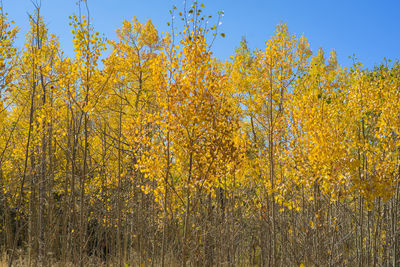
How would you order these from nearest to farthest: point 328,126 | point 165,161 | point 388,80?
point 165,161 → point 328,126 → point 388,80

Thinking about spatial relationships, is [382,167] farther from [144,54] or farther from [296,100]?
[144,54]

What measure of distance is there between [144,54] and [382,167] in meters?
9.05

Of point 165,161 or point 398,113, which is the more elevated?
point 398,113

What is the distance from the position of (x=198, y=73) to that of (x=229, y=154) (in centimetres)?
134

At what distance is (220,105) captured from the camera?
5527 mm

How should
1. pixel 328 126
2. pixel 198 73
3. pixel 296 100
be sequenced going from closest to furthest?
1. pixel 198 73
2. pixel 328 126
3. pixel 296 100

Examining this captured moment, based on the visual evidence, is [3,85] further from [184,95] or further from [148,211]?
[148,211]

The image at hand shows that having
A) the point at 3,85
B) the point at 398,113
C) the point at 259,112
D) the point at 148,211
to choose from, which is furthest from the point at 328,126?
the point at 259,112

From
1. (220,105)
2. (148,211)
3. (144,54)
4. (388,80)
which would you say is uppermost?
(144,54)

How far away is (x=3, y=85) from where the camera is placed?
5.35 meters

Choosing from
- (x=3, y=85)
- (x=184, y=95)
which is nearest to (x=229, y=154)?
(x=184, y=95)

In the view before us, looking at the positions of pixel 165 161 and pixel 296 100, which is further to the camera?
pixel 296 100

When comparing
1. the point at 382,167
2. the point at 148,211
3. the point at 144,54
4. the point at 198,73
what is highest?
the point at 144,54

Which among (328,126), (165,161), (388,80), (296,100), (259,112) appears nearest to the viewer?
(165,161)
